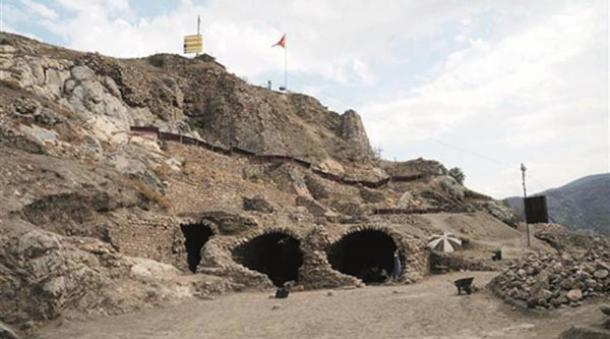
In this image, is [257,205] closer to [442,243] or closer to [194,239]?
[194,239]

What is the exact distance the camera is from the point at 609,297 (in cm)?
1355

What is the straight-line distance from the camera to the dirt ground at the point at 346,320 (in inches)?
524

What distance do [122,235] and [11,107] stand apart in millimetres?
11202

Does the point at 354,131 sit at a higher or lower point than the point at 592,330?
higher

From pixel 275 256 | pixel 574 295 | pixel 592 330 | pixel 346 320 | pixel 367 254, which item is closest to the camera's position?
pixel 592 330

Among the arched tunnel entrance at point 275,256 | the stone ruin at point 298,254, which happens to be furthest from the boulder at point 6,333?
the arched tunnel entrance at point 275,256

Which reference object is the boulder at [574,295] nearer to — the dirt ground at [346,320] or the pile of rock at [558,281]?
the pile of rock at [558,281]

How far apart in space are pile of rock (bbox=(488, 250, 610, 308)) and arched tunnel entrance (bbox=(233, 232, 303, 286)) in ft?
44.5

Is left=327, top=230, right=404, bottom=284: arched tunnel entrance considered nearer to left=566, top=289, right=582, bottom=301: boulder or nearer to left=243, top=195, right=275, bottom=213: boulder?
left=243, top=195, right=275, bottom=213: boulder

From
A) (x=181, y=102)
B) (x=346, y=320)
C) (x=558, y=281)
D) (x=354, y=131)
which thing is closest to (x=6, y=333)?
(x=346, y=320)

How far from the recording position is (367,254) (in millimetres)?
34969

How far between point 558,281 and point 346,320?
223 inches

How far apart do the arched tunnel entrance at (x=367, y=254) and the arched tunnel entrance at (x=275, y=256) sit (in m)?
2.70

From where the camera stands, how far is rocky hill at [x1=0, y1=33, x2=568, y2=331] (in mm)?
17969
